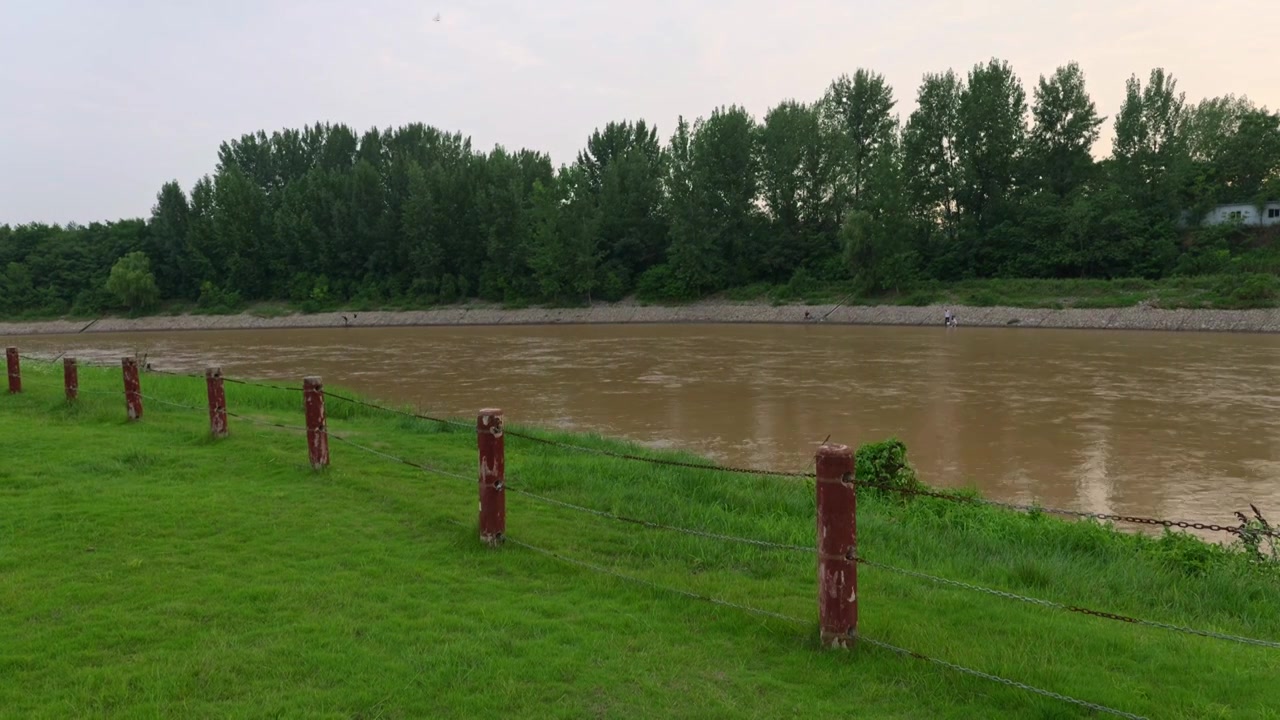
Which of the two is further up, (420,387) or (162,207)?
(162,207)

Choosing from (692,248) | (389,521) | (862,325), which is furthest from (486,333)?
(389,521)

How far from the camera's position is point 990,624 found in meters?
5.26

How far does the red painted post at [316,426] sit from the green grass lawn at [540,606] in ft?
1.32

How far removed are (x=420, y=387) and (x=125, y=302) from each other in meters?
72.4

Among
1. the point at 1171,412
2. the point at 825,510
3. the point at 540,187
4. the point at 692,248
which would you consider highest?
the point at 540,187

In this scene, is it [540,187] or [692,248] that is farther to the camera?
[540,187]

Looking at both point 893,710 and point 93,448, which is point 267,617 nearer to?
point 893,710

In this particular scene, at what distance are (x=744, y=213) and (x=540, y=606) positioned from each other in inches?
2821

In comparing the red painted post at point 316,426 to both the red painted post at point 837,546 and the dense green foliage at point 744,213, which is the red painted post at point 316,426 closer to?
the red painted post at point 837,546

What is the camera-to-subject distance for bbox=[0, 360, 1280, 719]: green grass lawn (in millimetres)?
4238

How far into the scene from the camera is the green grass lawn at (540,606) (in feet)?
13.9

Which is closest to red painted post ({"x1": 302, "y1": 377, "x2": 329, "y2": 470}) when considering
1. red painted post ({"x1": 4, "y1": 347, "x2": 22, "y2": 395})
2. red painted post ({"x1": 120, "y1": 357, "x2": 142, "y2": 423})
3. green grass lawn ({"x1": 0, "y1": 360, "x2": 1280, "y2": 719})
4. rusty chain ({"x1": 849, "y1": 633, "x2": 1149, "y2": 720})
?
green grass lawn ({"x1": 0, "y1": 360, "x2": 1280, "y2": 719})

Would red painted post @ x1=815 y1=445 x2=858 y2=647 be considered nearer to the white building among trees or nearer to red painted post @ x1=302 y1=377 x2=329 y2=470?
red painted post @ x1=302 y1=377 x2=329 y2=470

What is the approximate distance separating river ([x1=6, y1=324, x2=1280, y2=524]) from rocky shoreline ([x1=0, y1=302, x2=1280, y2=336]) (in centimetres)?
314
